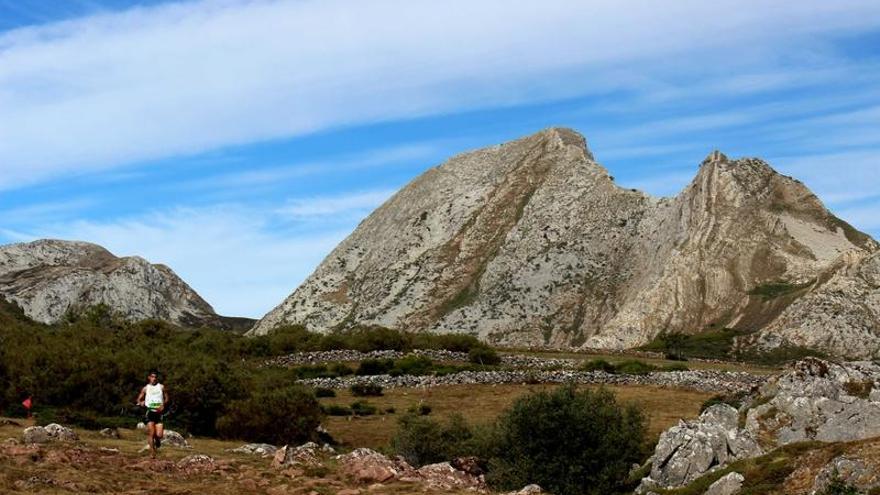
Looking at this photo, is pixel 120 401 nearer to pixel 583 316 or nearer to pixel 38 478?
pixel 38 478

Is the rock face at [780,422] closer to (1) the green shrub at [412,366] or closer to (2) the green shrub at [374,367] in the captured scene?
(1) the green shrub at [412,366]

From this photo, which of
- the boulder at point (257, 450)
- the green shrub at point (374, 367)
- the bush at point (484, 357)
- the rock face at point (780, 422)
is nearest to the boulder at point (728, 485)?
the rock face at point (780, 422)

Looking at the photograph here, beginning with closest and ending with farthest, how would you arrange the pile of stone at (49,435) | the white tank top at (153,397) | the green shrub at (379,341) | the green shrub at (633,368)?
the white tank top at (153,397)
the pile of stone at (49,435)
the green shrub at (633,368)
the green shrub at (379,341)

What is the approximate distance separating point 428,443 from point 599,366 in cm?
4047

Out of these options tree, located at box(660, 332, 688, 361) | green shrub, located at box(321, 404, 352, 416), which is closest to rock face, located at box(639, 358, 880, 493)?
green shrub, located at box(321, 404, 352, 416)

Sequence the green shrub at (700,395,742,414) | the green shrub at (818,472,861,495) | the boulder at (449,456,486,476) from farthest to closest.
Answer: the green shrub at (700,395,742,414) → the boulder at (449,456,486,476) → the green shrub at (818,472,861,495)

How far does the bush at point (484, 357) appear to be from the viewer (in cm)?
8006

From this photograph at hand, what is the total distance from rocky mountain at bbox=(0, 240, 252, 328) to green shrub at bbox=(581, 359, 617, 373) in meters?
110

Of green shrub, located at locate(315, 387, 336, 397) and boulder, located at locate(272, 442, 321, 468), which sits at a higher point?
green shrub, located at locate(315, 387, 336, 397)

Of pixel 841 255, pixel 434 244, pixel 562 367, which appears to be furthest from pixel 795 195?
pixel 562 367

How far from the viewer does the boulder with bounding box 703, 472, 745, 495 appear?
2097cm

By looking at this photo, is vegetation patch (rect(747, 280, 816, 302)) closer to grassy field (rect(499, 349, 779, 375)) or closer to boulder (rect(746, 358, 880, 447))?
grassy field (rect(499, 349, 779, 375))

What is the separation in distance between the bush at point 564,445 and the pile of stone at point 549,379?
32.1 metres

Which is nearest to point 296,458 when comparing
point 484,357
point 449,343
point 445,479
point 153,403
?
point 153,403
